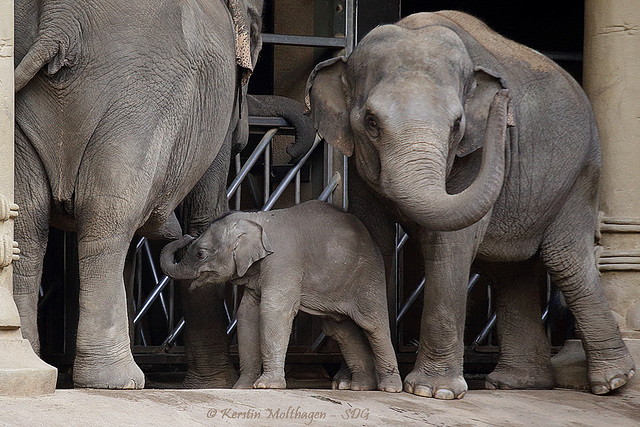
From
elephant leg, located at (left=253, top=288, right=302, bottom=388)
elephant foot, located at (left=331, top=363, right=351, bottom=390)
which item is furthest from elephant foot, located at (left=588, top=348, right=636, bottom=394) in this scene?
elephant leg, located at (left=253, top=288, right=302, bottom=388)

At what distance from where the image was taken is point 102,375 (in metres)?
4.64

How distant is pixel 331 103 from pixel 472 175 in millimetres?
715

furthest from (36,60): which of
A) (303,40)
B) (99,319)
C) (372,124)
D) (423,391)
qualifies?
(303,40)

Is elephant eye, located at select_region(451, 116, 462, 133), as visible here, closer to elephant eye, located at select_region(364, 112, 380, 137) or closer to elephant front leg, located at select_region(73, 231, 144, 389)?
elephant eye, located at select_region(364, 112, 380, 137)

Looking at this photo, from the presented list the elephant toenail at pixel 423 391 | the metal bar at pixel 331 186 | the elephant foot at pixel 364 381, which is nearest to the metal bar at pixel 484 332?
the metal bar at pixel 331 186

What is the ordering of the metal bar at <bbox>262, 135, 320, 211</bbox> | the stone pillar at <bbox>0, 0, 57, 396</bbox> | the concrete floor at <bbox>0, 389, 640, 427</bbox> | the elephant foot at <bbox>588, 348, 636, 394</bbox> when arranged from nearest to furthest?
the concrete floor at <bbox>0, 389, 640, 427</bbox>, the stone pillar at <bbox>0, 0, 57, 396</bbox>, the elephant foot at <bbox>588, 348, 636, 394</bbox>, the metal bar at <bbox>262, 135, 320, 211</bbox>

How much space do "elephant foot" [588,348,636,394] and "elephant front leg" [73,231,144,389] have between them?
228 cm

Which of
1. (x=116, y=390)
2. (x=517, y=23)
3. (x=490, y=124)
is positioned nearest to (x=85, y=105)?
(x=116, y=390)

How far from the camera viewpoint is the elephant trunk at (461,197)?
4875 mm

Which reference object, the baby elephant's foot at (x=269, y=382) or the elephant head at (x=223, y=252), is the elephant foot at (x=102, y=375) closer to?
the baby elephant's foot at (x=269, y=382)

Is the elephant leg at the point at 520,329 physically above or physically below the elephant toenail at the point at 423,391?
above

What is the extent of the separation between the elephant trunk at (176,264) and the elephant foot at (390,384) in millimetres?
938

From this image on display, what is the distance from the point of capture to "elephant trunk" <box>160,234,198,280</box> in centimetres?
541

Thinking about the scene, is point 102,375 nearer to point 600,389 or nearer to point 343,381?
point 343,381
